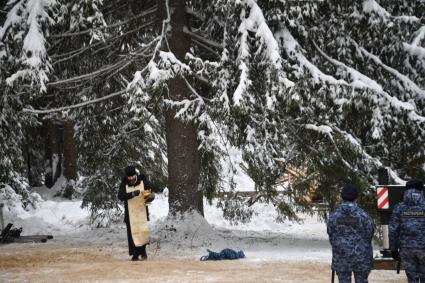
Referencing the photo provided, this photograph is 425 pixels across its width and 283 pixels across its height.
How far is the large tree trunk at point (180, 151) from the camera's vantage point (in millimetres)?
13516

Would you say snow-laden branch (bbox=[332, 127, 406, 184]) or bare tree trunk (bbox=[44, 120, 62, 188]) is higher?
bare tree trunk (bbox=[44, 120, 62, 188])

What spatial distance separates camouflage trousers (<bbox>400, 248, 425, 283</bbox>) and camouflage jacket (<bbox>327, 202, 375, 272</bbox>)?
826mm

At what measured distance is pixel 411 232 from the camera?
724 cm

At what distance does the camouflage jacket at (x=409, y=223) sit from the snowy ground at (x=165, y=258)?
4.88 feet

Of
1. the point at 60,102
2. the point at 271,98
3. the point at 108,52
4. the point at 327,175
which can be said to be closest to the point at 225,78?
the point at 271,98

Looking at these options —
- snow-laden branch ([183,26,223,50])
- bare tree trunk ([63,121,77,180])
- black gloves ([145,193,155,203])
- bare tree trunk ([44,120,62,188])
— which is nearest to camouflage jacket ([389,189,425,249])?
black gloves ([145,193,155,203])

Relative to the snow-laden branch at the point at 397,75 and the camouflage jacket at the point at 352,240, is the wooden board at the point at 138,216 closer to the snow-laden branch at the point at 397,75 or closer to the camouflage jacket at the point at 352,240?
the camouflage jacket at the point at 352,240

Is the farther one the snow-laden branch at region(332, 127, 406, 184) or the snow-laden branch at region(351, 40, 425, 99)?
the snow-laden branch at region(351, 40, 425, 99)

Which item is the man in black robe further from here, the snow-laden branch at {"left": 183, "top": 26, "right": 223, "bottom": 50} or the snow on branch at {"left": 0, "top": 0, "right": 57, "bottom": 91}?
the snow-laden branch at {"left": 183, "top": 26, "right": 223, "bottom": 50}

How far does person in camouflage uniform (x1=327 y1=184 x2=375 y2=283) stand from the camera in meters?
6.64

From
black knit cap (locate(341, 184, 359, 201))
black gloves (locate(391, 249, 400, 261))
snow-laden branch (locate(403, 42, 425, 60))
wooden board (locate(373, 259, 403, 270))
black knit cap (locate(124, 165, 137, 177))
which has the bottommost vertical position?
wooden board (locate(373, 259, 403, 270))

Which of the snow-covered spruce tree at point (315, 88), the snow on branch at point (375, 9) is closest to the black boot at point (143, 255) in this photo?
the snow-covered spruce tree at point (315, 88)

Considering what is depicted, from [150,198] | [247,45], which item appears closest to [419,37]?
[247,45]

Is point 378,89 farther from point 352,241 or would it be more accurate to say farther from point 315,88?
point 352,241
